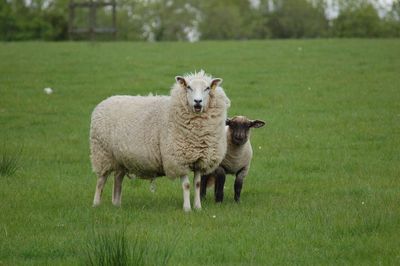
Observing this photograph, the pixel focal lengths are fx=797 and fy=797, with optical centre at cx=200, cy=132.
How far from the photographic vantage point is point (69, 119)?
65.0 feet

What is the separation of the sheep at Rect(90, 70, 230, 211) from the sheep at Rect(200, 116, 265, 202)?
18.3 inches

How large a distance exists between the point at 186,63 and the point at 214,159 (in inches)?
650

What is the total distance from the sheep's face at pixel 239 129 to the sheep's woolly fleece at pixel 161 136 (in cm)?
41

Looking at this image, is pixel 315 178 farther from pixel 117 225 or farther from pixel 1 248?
pixel 1 248

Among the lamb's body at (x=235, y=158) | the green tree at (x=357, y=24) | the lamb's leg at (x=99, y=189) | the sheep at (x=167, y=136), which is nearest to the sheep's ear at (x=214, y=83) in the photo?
the sheep at (x=167, y=136)

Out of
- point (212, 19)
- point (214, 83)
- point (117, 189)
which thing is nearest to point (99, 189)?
point (117, 189)

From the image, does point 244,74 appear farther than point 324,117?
Yes

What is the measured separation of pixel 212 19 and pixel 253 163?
68.1 m

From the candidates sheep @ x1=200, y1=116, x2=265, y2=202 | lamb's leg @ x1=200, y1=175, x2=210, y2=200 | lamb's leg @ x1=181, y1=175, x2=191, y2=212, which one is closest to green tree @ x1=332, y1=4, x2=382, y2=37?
lamb's leg @ x1=200, y1=175, x2=210, y2=200

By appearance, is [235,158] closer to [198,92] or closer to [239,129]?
[239,129]

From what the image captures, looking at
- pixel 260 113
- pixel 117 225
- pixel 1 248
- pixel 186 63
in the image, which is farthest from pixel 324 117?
pixel 1 248

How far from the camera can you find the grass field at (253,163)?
8469 millimetres

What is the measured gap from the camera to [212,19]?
269 feet

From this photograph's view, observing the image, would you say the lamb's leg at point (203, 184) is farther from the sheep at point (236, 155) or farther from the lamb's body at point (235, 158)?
the lamb's body at point (235, 158)
